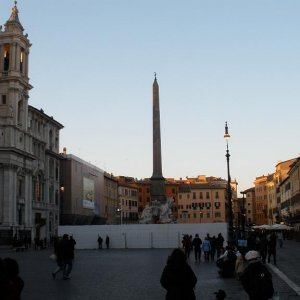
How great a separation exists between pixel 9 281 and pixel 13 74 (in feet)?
195

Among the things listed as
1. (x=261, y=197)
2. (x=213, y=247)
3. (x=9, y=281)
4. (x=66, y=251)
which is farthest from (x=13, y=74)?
(x=261, y=197)

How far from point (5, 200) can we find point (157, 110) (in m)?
20.8

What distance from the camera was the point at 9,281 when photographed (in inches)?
223

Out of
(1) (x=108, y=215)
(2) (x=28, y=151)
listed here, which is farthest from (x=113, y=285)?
(1) (x=108, y=215)

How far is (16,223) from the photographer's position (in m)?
60.1

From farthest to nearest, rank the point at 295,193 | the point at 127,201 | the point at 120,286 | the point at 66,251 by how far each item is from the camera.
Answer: the point at 127,201 → the point at 295,193 → the point at 66,251 → the point at 120,286

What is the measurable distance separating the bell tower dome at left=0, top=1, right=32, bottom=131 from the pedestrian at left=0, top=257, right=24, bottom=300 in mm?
56457

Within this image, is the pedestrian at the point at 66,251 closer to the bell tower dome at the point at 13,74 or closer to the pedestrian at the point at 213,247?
the pedestrian at the point at 213,247

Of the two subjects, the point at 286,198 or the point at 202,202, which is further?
the point at 202,202

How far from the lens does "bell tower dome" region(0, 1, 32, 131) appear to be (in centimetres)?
6200

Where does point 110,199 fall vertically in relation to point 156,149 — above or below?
below

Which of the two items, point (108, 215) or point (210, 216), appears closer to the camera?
point (108, 215)

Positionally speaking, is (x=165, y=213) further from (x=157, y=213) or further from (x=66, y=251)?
(x=66, y=251)

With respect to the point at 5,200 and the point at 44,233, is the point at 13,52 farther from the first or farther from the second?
the point at 44,233
